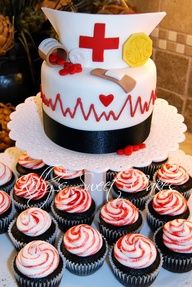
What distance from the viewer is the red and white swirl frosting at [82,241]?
1.03 m

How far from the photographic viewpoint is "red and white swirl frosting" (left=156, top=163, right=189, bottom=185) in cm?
127

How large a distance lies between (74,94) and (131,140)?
18 centimetres

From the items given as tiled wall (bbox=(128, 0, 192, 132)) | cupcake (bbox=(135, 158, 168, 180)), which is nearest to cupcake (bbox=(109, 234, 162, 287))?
cupcake (bbox=(135, 158, 168, 180))

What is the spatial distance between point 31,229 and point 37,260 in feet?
0.38

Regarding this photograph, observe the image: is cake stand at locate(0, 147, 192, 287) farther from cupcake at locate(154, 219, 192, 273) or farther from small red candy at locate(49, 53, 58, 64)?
small red candy at locate(49, 53, 58, 64)

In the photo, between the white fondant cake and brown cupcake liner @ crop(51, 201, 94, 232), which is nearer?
the white fondant cake

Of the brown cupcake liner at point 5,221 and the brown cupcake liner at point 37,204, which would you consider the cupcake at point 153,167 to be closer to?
the brown cupcake liner at point 37,204

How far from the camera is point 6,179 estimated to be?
1296 mm

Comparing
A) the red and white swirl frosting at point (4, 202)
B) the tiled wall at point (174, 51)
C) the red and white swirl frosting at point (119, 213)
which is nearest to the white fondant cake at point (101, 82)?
the red and white swirl frosting at point (119, 213)

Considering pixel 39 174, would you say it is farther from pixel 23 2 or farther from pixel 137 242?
pixel 23 2

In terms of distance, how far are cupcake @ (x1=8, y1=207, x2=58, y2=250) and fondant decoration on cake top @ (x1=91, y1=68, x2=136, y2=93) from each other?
0.39m

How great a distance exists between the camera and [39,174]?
134 cm

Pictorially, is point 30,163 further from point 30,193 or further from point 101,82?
point 101,82

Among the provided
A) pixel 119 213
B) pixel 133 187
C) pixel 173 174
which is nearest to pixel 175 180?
pixel 173 174
